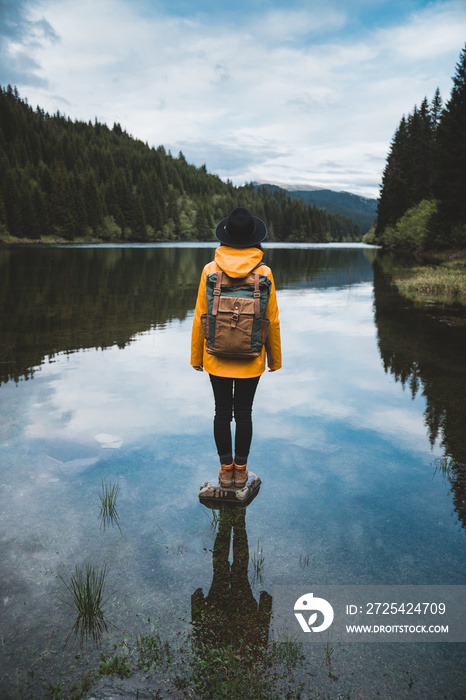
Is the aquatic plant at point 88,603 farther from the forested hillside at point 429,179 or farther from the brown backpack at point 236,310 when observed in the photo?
the forested hillside at point 429,179

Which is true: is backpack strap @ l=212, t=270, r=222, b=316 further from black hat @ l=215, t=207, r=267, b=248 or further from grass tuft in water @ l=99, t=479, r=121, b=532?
grass tuft in water @ l=99, t=479, r=121, b=532

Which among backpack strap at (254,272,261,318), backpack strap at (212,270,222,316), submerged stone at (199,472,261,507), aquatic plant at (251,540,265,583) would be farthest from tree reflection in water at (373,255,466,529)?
backpack strap at (212,270,222,316)

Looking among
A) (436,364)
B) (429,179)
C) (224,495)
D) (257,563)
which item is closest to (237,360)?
(224,495)

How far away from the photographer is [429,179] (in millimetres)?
49688

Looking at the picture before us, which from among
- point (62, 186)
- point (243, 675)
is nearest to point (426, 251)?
point (243, 675)

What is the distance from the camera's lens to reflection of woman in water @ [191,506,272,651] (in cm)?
288

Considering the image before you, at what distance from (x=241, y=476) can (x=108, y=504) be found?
136 centimetres

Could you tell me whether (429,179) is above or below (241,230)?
above

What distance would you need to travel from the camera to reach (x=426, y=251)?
150 ft

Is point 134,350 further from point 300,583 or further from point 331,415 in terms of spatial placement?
point 300,583

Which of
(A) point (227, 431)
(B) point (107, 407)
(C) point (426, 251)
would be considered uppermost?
(C) point (426, 251)

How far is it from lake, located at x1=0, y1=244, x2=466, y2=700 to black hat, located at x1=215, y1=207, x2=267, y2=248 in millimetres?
2597

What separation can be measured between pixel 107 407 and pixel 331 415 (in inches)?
138

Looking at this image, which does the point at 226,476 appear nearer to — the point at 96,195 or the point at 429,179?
the point at 429,179
